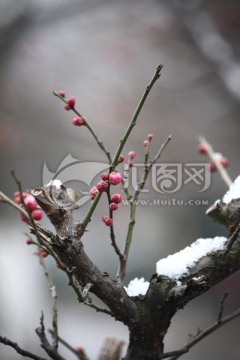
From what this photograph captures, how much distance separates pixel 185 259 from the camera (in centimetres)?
87

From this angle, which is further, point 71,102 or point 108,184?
point 71,102

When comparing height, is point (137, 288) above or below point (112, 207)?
below

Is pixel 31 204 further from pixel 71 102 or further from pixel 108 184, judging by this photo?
pixel 71 102

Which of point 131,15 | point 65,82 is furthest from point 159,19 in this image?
point 65,82

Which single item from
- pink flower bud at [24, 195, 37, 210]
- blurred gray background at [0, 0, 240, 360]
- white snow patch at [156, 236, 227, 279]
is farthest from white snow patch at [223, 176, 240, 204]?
blurred gray background at [0, 0, 240, 360]

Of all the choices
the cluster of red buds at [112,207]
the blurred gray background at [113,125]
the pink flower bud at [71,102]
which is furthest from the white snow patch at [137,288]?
the blurred gray background at [113,125]

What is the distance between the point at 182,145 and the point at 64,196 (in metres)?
3.50

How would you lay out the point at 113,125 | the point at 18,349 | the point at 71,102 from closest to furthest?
the point at 18,349, the point at 71,102, the point at 113,125

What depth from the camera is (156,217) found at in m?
4.95

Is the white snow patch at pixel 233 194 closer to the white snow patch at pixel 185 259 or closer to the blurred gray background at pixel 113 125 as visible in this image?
the white snow patch at pixel 185 259

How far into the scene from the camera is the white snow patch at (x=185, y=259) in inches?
33.5

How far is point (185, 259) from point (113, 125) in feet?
12.5

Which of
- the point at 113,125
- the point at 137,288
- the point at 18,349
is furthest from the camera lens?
the point at 113,125

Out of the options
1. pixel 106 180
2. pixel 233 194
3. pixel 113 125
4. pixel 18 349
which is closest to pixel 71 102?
pixel 106 180
